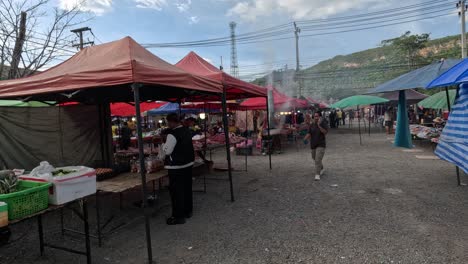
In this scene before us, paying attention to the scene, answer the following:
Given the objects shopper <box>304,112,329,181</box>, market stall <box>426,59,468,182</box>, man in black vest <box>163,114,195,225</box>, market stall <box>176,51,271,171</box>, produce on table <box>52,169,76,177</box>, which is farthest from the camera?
shopper <box>304,112,329,181</box>

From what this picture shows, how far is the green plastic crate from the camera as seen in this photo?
2523 millimetres

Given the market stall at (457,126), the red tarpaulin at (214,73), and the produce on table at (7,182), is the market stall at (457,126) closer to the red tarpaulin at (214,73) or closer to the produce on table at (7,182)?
the red tarpaulin at (214,73)

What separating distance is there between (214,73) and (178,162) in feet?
8.12

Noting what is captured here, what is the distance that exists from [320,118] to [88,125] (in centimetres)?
607

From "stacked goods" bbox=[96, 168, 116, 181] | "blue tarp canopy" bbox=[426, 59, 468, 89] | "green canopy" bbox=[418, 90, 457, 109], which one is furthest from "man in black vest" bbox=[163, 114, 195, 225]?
"green canopy" bbox=[418, 90, 457, 109]

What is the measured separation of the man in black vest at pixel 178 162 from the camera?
14.9ft

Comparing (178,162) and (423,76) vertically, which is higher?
(423,76)

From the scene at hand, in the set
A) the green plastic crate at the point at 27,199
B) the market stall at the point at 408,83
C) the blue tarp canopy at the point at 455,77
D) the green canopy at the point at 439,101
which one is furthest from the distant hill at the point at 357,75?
the green plastic crate at the point at 27,199

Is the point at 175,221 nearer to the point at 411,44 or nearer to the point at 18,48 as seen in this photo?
the point at 18,48

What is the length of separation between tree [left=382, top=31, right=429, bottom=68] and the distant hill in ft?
1.66

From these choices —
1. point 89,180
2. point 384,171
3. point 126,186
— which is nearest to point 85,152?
point 126,186

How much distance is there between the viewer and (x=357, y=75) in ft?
184

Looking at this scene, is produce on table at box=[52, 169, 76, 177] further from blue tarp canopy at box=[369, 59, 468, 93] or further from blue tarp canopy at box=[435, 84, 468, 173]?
blue tarp canopy at box=[369, 59, 468, 93]

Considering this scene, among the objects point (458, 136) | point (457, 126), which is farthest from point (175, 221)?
point (457, 126)
